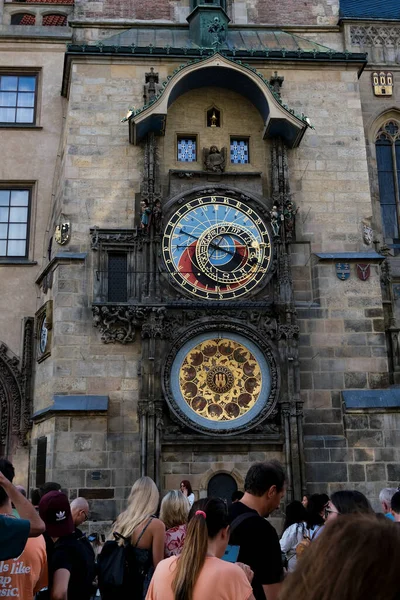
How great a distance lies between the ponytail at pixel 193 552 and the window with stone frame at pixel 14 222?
13.4 m

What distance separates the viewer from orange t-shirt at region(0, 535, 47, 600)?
3.70m

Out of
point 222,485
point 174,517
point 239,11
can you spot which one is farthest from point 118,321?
point 239,11

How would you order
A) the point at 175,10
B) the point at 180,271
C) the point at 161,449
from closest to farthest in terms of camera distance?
the point at 161,449 < the point at 180,271 < the point at 175,10

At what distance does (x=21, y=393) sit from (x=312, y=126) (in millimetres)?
8426

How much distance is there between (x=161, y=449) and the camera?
42.8 ft

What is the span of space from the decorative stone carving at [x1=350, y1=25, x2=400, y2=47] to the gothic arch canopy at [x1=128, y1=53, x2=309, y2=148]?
4089 mm

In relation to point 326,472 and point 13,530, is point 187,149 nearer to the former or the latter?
point 326,472

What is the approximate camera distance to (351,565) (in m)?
1.42

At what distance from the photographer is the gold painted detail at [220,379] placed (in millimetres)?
13484

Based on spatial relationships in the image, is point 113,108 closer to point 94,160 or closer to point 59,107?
point 94,160

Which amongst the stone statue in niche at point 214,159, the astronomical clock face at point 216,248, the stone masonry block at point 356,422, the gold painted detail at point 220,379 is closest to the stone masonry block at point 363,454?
the stone masonry block at point 356,422

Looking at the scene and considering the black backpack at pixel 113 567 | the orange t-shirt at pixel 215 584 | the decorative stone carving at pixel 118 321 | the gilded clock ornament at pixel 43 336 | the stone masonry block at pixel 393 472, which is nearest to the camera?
the orange t-shirt at pixel 215 584

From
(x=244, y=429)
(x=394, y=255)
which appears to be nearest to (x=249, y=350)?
(x=244, y=429)

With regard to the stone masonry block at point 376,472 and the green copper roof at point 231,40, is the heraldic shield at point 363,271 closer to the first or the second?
the stone masonry block at point 376,472
